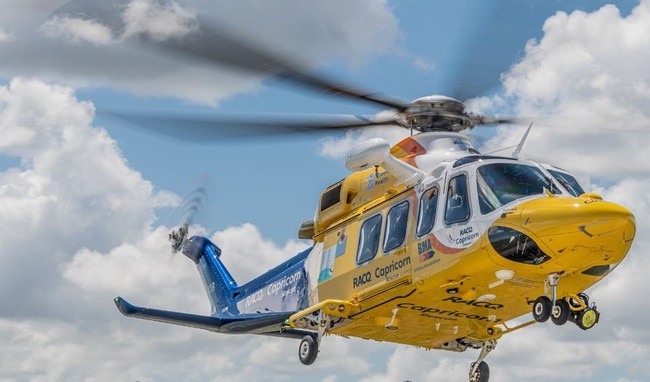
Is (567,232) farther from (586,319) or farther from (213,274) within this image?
(213,274)

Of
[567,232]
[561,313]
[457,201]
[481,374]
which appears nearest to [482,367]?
[481,374]

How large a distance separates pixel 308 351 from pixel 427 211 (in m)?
4.03

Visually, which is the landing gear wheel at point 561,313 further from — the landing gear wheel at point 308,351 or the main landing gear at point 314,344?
the landing gear wheel at point 308,351

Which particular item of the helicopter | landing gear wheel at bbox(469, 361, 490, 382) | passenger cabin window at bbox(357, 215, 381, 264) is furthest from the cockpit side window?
landing gear wheel at bbox(469, 361, 490, 382)

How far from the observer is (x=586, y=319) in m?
18.6

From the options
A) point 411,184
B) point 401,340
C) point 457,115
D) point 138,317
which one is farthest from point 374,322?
point 138,317

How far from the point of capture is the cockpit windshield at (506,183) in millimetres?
18250

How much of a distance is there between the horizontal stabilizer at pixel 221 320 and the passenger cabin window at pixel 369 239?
2892mm

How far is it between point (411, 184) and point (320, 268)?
3.06 metres

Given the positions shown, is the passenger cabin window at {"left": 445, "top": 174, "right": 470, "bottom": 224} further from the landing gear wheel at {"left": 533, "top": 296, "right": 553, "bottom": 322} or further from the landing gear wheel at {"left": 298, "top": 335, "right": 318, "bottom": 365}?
the landing gear wheel at {"left": 298, "top": 335, "right": 318, "bottom": 365}

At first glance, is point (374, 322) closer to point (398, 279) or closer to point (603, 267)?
point (398, 279)

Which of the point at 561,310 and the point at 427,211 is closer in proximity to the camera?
the point at 561,310

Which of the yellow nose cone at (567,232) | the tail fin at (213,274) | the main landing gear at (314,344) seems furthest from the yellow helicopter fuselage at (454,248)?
the tail fin at (213,274)

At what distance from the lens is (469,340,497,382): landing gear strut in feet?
72.9
